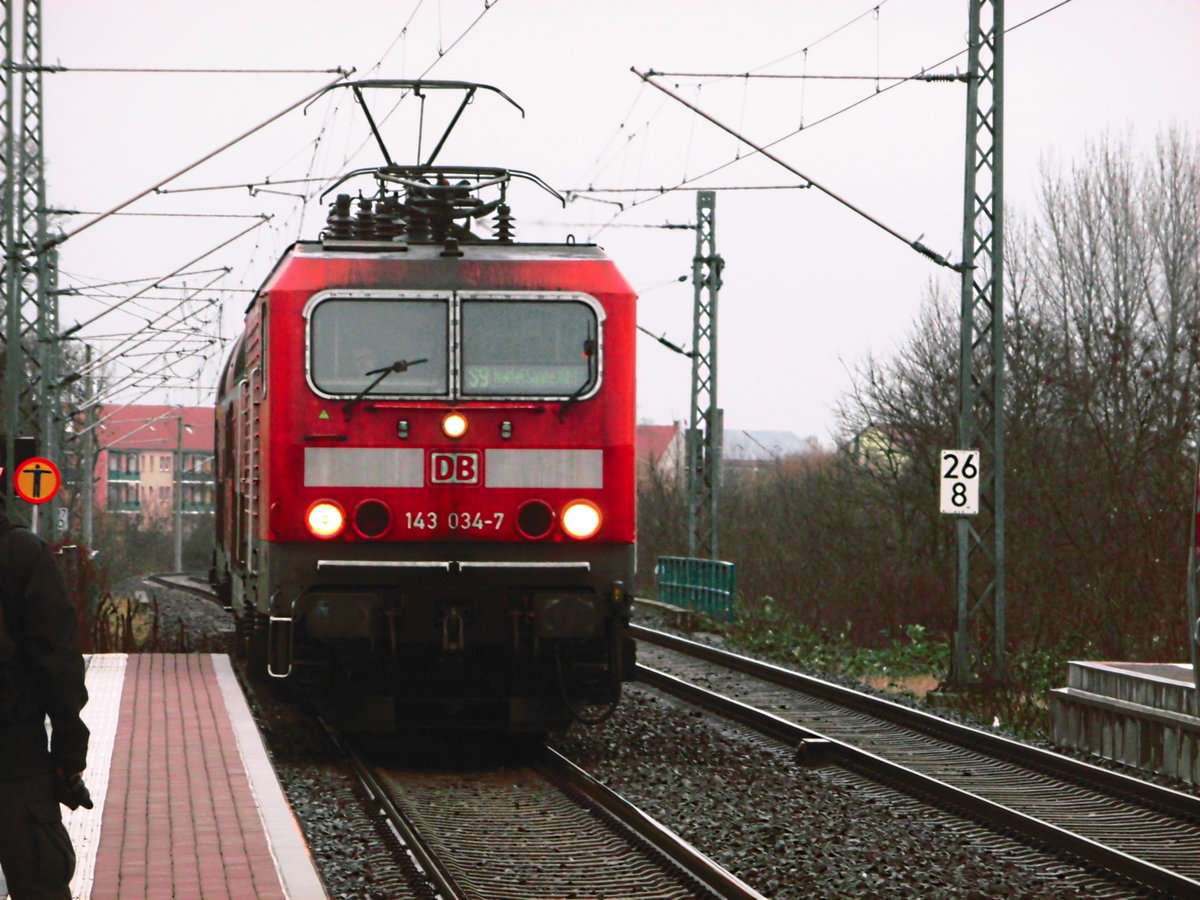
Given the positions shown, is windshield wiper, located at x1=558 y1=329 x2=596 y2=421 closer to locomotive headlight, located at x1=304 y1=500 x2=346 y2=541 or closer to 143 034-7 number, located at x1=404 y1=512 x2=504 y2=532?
→ 143 034-7 number, located at x1=404 y1=512 x2=504 y2=532

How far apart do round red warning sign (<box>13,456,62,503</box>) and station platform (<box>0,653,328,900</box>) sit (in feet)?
24.9

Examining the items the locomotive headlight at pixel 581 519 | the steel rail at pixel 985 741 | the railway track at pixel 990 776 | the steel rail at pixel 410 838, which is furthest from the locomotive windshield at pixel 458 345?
the steel rail at pixel 985 741

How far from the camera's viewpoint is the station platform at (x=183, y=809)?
7148 millimetres

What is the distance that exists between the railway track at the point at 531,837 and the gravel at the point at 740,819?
0.68ft

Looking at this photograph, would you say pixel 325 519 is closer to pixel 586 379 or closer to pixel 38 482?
pixel 586 379

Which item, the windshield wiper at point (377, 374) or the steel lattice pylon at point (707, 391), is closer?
the windshield wiper at point (377, 374)

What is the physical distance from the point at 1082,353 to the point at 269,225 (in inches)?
598

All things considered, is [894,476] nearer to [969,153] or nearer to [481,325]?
[969,153]

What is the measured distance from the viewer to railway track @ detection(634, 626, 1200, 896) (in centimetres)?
896

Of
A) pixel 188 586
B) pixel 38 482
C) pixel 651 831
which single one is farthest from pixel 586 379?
pixel 188 586

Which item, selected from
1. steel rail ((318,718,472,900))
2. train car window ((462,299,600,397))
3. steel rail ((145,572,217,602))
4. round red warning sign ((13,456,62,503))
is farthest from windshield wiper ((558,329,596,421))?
steel rail ((145,572,217,602))

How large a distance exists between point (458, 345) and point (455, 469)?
30.8 inches

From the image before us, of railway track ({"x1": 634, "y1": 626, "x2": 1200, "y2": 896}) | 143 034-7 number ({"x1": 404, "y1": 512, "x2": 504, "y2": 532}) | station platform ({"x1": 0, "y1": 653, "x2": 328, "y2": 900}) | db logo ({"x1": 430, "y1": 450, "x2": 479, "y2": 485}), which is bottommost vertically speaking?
railway track ({"x1": 634, "y1": 626, "x2": 1200, "y2": 896})

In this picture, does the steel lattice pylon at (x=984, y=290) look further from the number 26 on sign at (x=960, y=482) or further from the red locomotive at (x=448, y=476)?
the red locomotive at (x=448, y=476)
